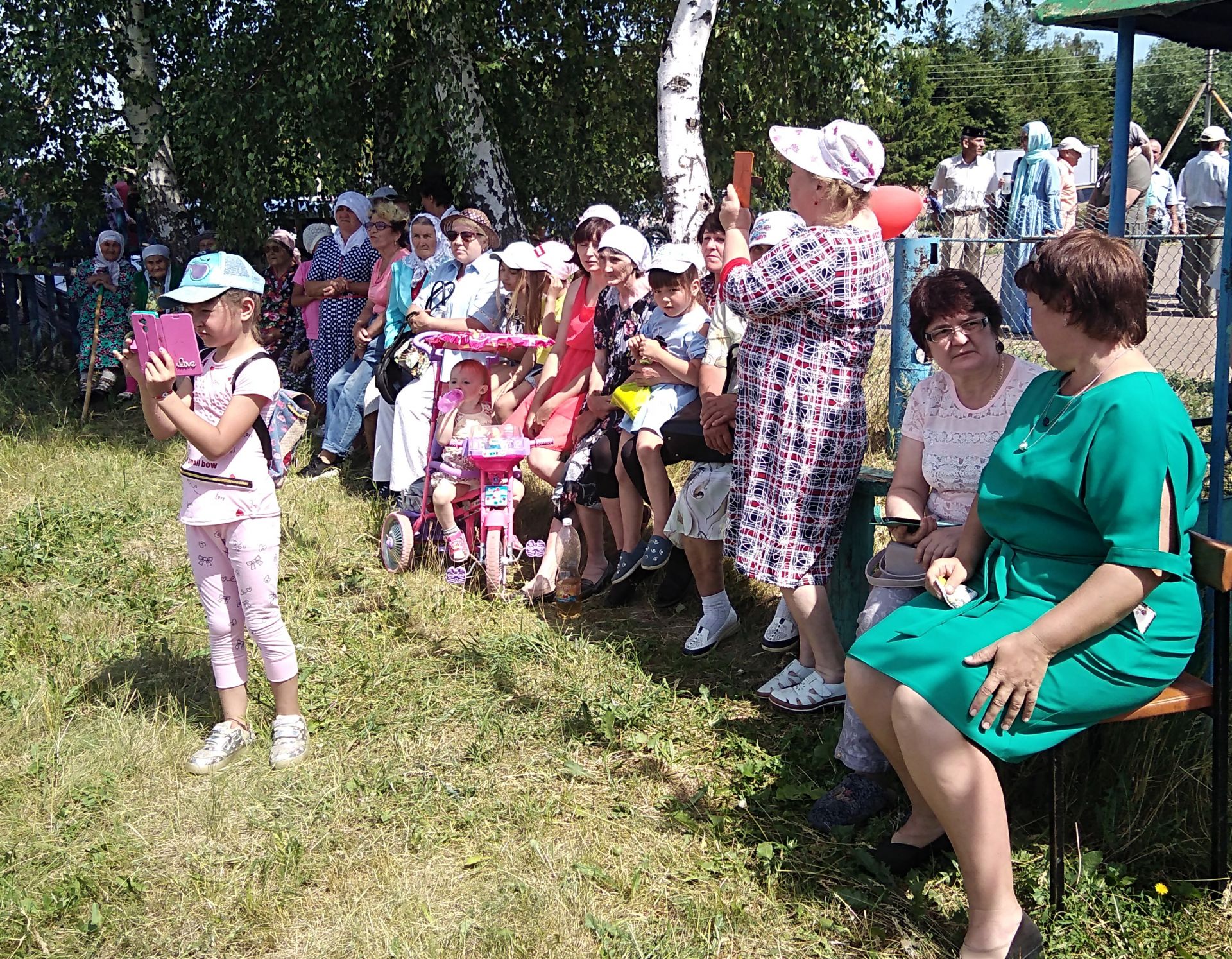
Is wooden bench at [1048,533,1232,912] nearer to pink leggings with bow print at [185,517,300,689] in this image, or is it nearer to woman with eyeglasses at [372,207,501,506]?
pink leggings with bow print at [185,517,300,689]

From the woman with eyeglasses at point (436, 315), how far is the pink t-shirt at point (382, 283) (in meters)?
0.47

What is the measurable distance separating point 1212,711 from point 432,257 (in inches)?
200

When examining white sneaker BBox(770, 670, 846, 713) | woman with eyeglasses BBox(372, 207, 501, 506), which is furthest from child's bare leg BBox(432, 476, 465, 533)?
white sneaker BBox(770, 670, 846, 713)

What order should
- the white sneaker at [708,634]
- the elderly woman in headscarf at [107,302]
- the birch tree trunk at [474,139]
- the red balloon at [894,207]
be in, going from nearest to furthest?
the white sneaker at [708,634] < the red balloon at [894,207] < the birch tree trunk at [474,139] < the elderly woman in headscarf at [107,302]

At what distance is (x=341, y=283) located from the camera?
768 cm

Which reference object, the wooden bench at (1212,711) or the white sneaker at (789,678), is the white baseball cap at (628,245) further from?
the wooden bench at (1212,711)

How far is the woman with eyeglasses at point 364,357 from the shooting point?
279 inches

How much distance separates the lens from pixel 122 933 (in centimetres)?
280

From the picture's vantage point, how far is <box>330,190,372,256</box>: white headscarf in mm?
7867

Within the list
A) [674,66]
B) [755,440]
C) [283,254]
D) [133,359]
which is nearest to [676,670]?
[755,440]

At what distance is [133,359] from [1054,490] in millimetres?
2647

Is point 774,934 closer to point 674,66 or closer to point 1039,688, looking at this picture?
point 1039,688

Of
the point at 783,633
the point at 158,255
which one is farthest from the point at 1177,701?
the point at 158,255

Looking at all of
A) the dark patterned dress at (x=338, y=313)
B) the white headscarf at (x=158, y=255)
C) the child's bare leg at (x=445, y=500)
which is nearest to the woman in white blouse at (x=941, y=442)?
the child's bare leg at (x=445, y=500)
